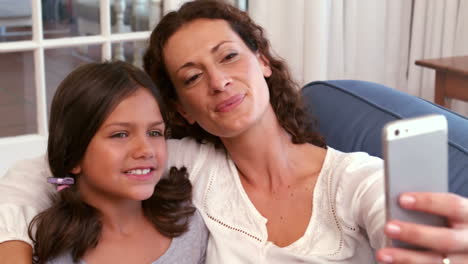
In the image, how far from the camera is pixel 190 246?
1.67 metres

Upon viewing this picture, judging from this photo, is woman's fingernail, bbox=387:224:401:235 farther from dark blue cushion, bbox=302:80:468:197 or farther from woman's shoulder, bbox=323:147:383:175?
dark blue cushion, bbox=302:80:468:197

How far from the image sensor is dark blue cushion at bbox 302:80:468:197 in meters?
1.67

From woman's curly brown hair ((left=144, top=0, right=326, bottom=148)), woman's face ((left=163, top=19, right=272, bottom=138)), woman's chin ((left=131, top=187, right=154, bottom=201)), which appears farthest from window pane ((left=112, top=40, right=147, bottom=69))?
woman's chin ((left=131, top=187, right=154, bottom=201))

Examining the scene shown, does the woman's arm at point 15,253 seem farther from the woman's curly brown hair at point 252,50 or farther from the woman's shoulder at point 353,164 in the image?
the woman's shoulder at point 353,164

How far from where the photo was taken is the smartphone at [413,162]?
0.98m

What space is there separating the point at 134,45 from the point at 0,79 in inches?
20.1

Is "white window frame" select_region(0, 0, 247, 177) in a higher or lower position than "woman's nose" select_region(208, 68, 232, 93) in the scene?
lower

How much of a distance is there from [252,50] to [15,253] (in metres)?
0.75

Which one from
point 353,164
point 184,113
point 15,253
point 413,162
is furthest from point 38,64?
point 413,162

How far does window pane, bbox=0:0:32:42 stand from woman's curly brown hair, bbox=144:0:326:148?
2.76 ft

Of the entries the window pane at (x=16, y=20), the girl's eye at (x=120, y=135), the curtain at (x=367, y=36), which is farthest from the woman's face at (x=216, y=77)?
the curtain at (x=367, y=36)

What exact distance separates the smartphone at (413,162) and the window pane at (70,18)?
6.07 ft

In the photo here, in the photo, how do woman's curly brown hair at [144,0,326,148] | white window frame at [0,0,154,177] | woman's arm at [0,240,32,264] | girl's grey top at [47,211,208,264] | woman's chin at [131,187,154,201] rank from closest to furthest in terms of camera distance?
woman's arm at [0,240,32,264] < woman's chin at [131,187,154,201] < girl's grey top at [47,211,208,264] < woman's curly brown hair at [144,0,326,148] < white window frame at [0,0,154,177]

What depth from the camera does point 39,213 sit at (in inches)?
62.1
